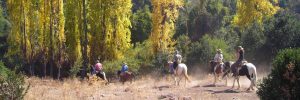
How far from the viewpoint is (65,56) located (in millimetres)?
37625

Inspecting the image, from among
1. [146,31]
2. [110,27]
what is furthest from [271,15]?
[146,31]

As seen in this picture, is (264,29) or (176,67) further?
(264,29)

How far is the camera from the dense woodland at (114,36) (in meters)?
A: 32.2

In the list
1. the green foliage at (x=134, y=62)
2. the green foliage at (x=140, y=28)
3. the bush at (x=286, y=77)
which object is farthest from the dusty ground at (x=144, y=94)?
the green foliage at (x=140, y=28)

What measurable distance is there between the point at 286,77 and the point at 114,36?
23848 mm

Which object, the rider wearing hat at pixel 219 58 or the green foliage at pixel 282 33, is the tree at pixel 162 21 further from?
the rider wearing hat at pixel 219 58

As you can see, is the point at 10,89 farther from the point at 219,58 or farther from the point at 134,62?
the point at 134,62

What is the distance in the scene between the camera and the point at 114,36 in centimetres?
3525

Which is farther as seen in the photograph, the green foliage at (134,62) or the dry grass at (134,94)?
the green foliage at (134,62)

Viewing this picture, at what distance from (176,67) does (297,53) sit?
33.8 feet

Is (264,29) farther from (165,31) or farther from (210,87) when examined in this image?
(210,87)

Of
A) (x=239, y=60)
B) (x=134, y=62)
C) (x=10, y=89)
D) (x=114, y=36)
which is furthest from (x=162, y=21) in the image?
(x=10, y=89)

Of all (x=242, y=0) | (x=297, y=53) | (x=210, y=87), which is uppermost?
(x=242, y=0)

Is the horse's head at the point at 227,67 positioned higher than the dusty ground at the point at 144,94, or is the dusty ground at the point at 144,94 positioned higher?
the horse's head at the point at 227,67
